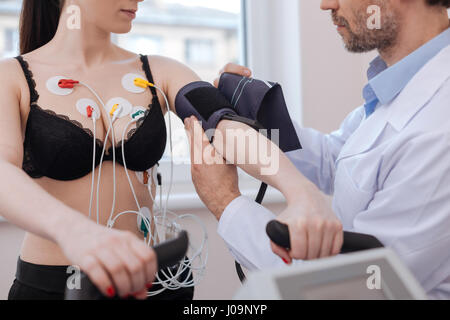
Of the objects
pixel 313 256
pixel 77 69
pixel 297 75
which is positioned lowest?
pixel 313 256

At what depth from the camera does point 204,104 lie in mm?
1023

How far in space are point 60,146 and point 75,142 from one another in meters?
0.03

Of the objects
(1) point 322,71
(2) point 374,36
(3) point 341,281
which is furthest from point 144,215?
(1) point 322,71

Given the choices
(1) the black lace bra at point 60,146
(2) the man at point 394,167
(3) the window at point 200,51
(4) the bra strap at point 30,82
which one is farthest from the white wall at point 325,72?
(4) the bra strap at point 30,82

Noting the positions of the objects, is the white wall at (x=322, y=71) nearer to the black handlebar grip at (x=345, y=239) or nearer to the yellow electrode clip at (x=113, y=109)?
the yellow electrode clip at (x=113, y=109)

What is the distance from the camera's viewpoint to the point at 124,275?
1.92ft

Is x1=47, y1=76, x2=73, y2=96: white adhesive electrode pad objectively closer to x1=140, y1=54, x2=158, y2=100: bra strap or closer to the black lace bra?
the black lace bra

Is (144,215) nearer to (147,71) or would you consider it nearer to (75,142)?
(75,142)

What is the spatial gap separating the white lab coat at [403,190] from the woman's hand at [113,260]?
1.35ft

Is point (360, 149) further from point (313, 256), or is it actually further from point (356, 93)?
point (356, 93)

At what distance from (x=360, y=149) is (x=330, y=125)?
2.81ft

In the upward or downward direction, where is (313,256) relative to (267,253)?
upward
